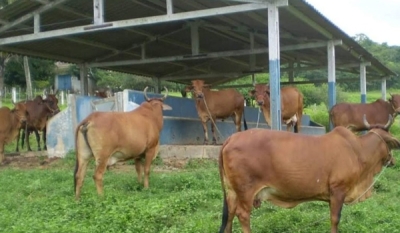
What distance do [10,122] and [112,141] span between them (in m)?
7.23

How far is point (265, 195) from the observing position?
6.16 metres

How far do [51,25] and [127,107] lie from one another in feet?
12.1

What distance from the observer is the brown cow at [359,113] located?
51.9 feet

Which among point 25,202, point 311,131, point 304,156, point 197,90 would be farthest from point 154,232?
point 311,131

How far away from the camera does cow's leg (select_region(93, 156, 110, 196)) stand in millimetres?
9016

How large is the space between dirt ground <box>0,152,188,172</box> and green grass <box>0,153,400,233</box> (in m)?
1.87

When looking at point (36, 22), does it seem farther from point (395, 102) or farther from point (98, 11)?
point (395, 102)

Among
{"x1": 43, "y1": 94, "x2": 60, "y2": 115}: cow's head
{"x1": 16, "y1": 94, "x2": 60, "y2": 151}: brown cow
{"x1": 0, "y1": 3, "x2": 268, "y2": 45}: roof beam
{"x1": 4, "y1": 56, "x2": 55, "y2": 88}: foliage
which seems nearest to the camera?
{"x1": 0, "y1": 3, "x2": 268, "y2": 45}: roof beam

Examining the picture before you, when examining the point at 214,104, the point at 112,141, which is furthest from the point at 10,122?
the point at 112,141

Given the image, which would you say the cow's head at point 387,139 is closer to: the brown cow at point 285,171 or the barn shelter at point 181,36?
the brown cow at point 285,171

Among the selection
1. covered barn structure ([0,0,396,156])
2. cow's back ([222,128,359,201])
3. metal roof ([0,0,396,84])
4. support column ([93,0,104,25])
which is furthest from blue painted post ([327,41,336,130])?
cow's back ([222,128,359,201])

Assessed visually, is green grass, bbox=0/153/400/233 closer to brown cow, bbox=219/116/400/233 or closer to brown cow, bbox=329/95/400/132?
brown cow, bbox=219/116/400/233

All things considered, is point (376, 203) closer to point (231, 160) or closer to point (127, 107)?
point (231, 160)

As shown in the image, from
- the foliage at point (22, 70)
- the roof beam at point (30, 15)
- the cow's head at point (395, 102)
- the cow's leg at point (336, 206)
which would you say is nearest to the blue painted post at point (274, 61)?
the cow's leg at point (336, 206)
